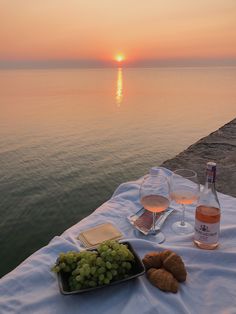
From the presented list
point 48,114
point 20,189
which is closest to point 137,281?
point 20,189

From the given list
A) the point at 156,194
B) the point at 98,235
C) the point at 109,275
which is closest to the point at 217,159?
the point at 156,194

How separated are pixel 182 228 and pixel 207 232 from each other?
35cm

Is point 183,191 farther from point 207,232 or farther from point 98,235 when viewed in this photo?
point 98,235

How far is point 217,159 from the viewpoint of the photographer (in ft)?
15.5

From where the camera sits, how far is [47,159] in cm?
1571

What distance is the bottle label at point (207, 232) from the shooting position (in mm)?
2070

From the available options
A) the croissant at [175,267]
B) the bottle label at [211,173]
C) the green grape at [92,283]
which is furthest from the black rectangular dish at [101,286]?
the bottle label at [211,173]

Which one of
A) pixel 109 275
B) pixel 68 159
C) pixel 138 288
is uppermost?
pixel 109 275

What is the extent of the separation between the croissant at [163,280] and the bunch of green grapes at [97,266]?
0.47 feet

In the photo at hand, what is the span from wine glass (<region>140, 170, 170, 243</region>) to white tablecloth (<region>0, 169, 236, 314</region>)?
252mm

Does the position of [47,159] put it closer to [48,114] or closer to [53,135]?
[53,135]

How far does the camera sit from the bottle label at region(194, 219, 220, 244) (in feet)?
6.79

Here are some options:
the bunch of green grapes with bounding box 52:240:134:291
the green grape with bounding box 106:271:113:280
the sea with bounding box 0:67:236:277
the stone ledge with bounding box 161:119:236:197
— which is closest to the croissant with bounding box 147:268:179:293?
the bunch of green grapes with bounding box 52:240:134:291

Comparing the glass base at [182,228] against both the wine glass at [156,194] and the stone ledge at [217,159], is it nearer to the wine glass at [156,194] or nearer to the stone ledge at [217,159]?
the wine glass at [156,194]
